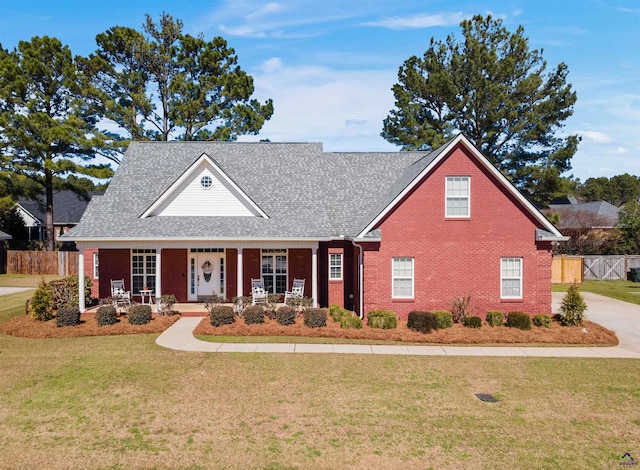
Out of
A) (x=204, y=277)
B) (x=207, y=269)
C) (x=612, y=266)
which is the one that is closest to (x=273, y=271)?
(x=207, y=269)

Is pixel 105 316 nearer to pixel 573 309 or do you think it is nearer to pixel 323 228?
pixel 323 228

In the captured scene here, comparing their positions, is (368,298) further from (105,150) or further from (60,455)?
(105,150)

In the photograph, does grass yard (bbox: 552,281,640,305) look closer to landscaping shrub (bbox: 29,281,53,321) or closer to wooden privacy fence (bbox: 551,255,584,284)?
wooden privacy fence (bbox: 551,255,584,284)

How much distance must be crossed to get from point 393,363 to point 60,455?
867 cm

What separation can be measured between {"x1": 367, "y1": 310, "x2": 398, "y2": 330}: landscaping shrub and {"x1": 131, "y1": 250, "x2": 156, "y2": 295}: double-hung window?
36.1 feet

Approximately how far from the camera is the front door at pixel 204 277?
23.8 m

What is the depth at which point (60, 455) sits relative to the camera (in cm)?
838

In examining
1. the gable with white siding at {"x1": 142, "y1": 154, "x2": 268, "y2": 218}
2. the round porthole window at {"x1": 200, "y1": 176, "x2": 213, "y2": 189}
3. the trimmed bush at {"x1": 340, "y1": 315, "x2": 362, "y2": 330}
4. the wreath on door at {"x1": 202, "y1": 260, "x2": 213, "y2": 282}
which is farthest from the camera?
the wreath on door at {"x1": 202, "y1": 260, "x2": 213, "y2": 282}

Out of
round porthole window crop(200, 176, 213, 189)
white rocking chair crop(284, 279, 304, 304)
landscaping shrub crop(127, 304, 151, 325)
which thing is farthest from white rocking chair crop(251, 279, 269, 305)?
round porthole window crop(200, 176, 213, 189)

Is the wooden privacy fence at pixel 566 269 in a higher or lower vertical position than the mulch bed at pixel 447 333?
higher

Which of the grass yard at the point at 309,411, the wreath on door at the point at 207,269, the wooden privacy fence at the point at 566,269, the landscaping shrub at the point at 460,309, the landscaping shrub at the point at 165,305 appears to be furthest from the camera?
the wooden privacy fence at the point at 566,269

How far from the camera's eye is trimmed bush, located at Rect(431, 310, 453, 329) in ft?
60.4

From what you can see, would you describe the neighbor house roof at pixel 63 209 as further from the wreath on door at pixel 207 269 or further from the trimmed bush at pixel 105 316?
the trimmed bush at pixel 105 316

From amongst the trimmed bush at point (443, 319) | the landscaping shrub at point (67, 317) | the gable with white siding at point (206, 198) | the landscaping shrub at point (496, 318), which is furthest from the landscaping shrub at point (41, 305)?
the landscaping shrub at point (496, 318)
